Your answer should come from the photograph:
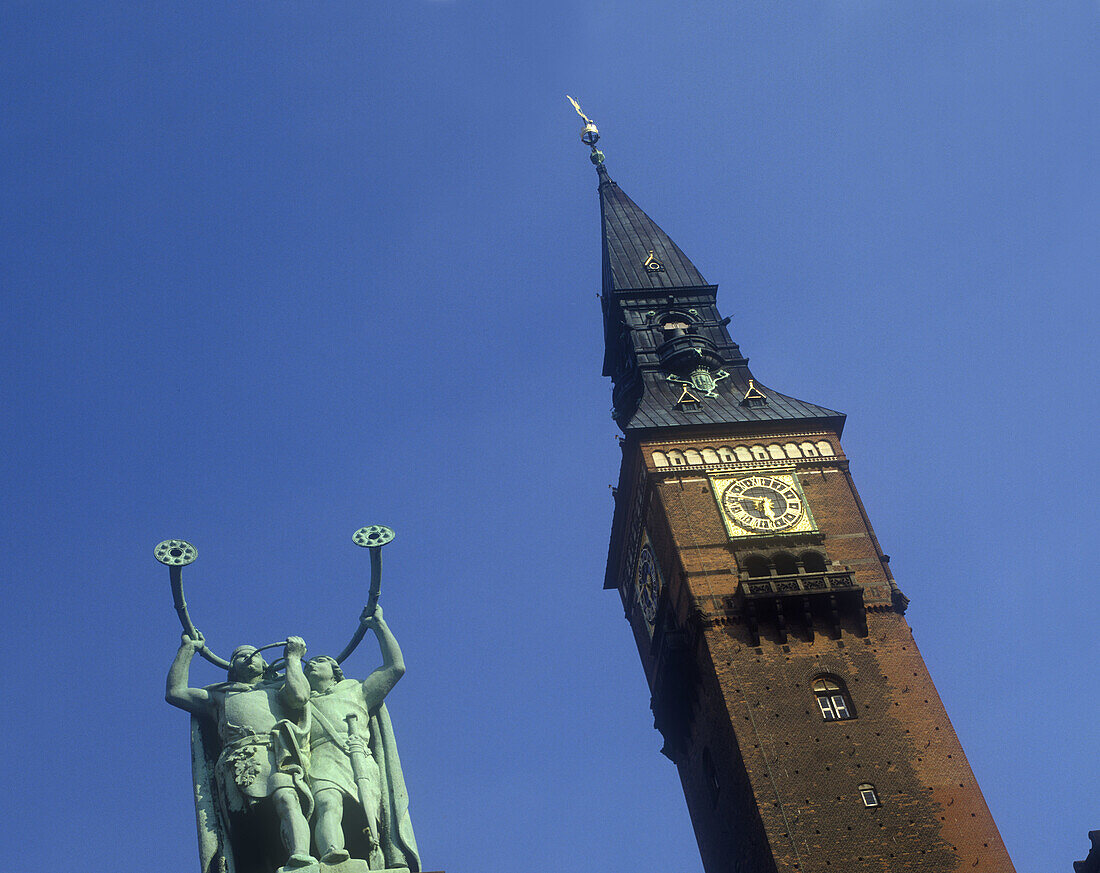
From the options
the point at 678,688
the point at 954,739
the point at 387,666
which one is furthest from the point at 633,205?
the point at 387,666

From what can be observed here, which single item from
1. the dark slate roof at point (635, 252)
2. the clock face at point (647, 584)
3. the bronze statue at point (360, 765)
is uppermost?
the dark slate roof at point (635, 252)

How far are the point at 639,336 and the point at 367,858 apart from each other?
42.8 metres

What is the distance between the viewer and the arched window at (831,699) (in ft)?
152

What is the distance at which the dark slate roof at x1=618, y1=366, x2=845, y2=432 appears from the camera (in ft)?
182

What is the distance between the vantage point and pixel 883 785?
4431cm

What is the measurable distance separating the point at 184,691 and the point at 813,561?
105ft

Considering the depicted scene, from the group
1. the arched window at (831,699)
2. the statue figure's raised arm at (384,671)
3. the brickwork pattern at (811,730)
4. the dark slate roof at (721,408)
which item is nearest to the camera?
the statue figure's raised arm at (384,671)

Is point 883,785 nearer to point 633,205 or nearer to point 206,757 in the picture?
point 206,757

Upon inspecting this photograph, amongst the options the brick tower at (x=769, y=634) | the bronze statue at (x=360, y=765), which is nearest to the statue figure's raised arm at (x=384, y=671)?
the bronze statue at (x=360, y=765)

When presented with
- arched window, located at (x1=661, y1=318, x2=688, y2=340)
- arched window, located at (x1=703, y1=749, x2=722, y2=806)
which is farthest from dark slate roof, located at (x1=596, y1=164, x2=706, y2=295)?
arched window, located at (x1=703, y1=749, x2=722, y2=806)

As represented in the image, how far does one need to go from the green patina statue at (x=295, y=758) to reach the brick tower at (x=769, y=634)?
23.8 m

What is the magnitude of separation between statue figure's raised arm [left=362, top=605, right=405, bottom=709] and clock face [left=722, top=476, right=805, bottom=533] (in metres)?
30.2

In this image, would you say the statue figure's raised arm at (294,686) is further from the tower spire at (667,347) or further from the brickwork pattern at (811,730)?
the tower spire at (667,347)

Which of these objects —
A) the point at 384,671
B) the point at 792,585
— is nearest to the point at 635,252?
the point at 792,585
